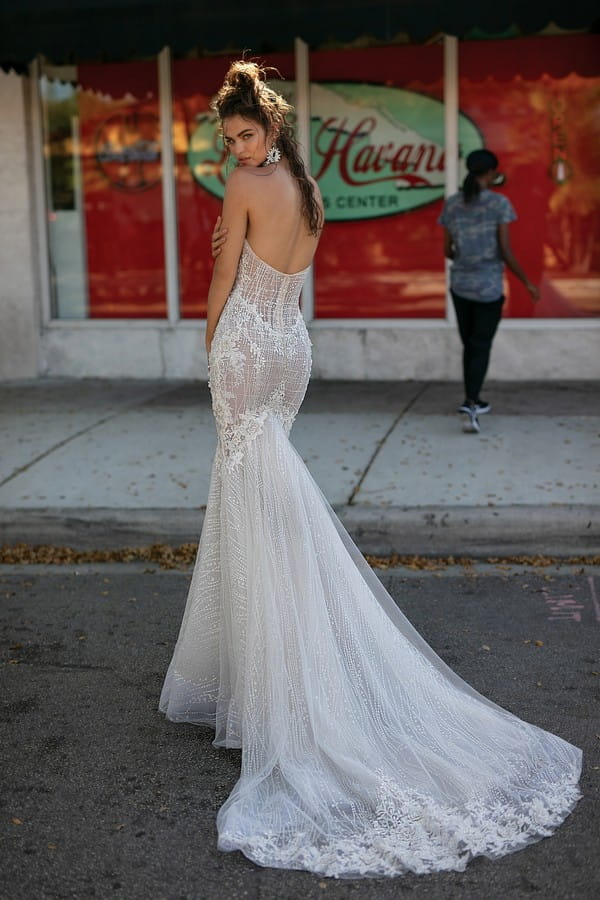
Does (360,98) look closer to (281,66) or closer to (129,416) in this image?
(281,66)

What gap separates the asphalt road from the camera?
3234 mm

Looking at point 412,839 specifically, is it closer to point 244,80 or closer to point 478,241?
point 244,80

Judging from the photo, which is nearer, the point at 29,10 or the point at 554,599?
the point at 554,599

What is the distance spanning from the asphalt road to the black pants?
2.39 metres

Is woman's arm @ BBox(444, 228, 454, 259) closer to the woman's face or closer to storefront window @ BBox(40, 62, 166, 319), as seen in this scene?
storefront window @ BBox(40, 62, 166, 319)

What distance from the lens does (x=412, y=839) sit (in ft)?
11.0

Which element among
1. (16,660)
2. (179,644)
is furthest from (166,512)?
(179,644)

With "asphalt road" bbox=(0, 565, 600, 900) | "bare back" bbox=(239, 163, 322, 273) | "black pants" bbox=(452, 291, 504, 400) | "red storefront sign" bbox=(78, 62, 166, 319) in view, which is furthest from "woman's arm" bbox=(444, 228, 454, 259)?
"bare back" bbox=(239, 163, 322, 273)

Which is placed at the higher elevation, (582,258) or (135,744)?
(582,258)

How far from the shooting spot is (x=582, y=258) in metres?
10.2

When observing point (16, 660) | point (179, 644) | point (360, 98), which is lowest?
point (16, 660)

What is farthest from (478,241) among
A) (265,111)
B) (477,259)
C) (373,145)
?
(265,111)

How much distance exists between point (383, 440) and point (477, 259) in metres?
1.38

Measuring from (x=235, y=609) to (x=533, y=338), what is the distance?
669 centimetres
